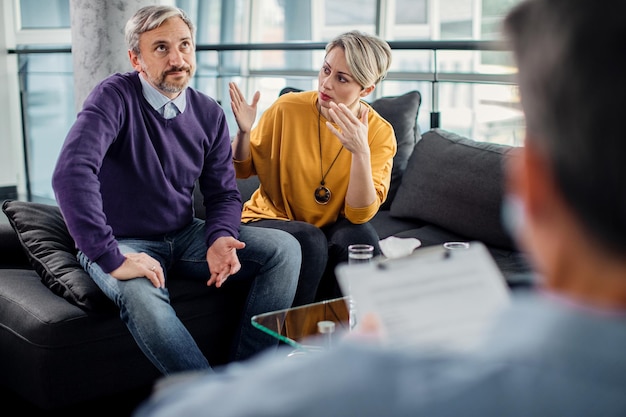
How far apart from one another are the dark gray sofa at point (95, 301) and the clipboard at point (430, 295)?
45.6 inches

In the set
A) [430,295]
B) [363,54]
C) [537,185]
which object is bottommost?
[430,295]

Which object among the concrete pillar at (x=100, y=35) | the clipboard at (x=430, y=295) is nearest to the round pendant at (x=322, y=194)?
the concrete pillar at (x=100, y=35)

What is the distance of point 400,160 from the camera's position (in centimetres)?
335

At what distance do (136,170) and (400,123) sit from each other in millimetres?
1258

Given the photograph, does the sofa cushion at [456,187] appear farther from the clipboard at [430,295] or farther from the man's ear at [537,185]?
the man's ear at [537,185]

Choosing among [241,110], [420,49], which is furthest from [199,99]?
[420,49]

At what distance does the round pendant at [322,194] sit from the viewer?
277 centimetres

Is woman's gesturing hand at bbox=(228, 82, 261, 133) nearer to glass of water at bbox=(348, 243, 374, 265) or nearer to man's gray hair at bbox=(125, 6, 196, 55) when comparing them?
man's gray hair at bbox=(125, 6, 196, 55)

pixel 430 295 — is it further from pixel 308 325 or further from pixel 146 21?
pixel 146 21

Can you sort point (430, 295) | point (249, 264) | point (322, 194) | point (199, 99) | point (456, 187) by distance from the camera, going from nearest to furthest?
point (430, 295)
point (249, 264)
point (199, 99)
point (322, 194)
point (456, 187)

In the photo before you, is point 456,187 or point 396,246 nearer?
point 396,246

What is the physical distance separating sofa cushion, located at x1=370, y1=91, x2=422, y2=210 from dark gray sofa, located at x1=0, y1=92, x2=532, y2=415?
0.62 feet

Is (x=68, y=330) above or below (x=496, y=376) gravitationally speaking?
below

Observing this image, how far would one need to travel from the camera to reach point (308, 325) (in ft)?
6.85
